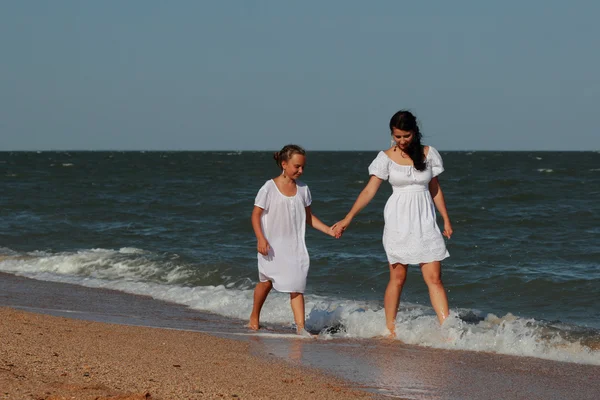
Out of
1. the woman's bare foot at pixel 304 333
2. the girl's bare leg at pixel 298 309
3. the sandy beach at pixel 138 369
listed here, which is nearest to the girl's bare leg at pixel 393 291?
the woman's bare foot at pixel 304 333

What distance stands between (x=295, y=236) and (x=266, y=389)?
2.74 m

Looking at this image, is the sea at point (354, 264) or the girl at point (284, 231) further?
the sea at point (354, 264)

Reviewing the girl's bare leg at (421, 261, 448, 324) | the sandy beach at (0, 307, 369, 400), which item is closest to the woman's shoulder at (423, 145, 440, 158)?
the girl's bare leg at (421, 261, 448, 324)

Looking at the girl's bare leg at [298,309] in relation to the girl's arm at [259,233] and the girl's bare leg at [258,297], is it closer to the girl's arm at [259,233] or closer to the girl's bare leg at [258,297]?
the girl's bare leg at [258,297]

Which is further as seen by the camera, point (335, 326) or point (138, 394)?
point (335, 326)

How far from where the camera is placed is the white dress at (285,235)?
7.17 meters

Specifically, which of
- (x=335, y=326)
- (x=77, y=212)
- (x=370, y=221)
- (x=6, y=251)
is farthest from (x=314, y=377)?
(x=77, y=212)

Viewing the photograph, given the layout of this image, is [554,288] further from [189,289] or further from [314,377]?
[314,377]

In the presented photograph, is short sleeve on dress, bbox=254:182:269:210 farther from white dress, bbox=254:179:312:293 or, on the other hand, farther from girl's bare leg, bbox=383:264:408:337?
girl's bare leg, bbox=383:264:408:337

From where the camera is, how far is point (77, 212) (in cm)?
2162
